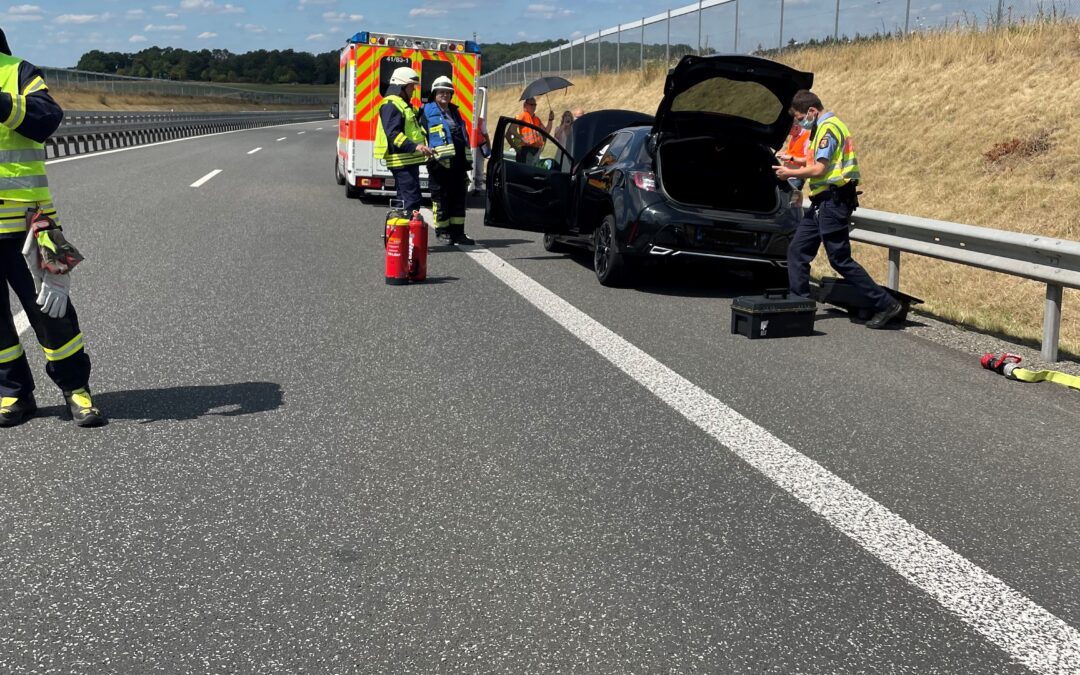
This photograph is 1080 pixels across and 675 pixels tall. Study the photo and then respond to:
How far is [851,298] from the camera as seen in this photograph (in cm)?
810

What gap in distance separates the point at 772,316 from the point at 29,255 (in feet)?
15.5

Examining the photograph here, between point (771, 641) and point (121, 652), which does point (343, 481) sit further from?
point (771, 641)

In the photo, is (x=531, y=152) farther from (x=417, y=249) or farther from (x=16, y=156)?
(x=16, y=156)

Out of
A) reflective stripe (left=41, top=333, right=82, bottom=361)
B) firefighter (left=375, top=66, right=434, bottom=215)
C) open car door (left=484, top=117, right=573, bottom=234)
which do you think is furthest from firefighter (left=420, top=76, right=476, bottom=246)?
reflective stripe (left=41, top=333, right=82, bottom=361)

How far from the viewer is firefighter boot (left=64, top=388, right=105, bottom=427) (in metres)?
4.88

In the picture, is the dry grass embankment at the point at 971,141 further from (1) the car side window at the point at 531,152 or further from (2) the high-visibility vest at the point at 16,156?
(2) the high-visibility vest at the point at 16,156

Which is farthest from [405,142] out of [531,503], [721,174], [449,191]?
[531,503]

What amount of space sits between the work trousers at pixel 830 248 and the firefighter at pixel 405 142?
178 inches

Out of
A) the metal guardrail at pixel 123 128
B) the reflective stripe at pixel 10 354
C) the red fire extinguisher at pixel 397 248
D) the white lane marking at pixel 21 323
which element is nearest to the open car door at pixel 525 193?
the red fire extinguisher at pixel 397 248

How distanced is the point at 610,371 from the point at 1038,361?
288 cm

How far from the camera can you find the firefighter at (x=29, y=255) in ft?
15.2

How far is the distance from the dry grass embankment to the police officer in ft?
3.61

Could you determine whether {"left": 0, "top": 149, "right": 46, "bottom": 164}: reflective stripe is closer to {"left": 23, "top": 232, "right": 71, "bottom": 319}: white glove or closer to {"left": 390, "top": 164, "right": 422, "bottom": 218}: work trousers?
{"left": 23, "top": 232, "right": 71, "bottom": 319}: white glove

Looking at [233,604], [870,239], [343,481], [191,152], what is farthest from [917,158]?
[191,152]
